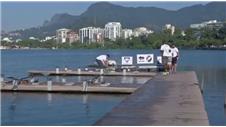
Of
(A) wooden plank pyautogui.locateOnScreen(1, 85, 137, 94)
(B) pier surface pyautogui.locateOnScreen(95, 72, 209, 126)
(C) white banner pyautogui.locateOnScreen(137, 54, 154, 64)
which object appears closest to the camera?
(B) pier surface pyautogui.locateOnScreen(95, 72, 209, 126)

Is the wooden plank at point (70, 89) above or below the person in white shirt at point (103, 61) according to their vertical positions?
below

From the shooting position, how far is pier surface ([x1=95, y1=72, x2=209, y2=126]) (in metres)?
12.7

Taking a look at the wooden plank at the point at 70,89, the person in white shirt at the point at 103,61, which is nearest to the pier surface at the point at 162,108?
the wooden plank at the point at 70,89

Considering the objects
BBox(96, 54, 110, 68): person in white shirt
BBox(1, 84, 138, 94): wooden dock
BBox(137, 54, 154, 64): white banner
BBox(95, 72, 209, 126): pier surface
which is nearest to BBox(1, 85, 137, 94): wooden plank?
BBox(1, 84, 138, 94): wooden dock

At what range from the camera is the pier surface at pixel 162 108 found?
1267 centimetres

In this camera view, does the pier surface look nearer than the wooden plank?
Yes

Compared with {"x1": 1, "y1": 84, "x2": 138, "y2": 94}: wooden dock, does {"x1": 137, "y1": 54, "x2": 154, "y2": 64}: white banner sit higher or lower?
higher

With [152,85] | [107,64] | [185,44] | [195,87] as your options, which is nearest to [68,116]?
[152,85]

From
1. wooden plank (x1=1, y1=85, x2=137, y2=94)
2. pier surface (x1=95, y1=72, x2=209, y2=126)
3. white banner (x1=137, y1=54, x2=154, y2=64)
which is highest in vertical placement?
white banner (x1=137, y1=54, x2=154, y2=64)

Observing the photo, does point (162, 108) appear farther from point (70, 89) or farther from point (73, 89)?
point (70, 89)

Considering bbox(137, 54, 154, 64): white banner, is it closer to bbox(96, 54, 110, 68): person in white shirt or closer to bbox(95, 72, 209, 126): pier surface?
bbox(96, 54, 110, 68): person in white shirt

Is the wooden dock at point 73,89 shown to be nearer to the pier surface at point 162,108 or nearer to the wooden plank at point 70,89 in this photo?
the wooden plank at point 70,89

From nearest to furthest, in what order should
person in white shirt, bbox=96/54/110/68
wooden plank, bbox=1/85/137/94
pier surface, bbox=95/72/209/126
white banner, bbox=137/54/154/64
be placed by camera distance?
pier surface, bbox=95/72/209/126 → wooden plank, bbox=1/85/137/94 → white banner, bbox=137/54/154/64 → person in white shirt, bbox=96/54/110/68

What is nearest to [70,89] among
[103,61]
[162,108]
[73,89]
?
[73,89]
